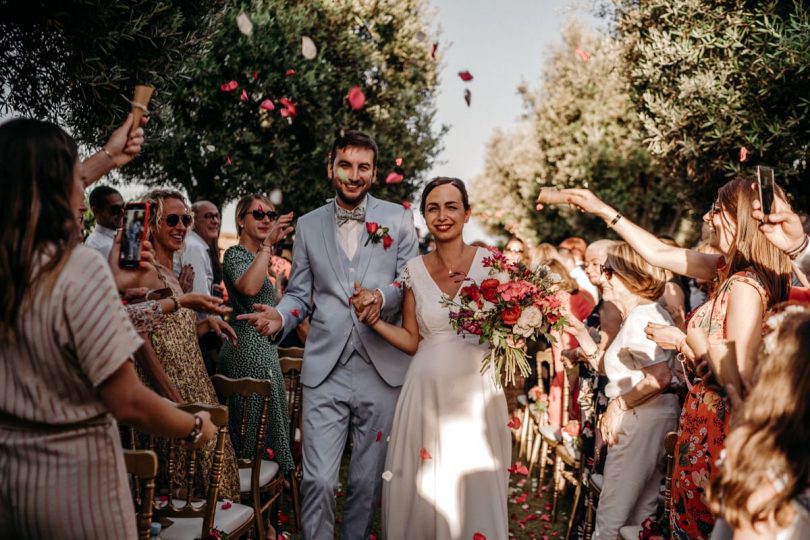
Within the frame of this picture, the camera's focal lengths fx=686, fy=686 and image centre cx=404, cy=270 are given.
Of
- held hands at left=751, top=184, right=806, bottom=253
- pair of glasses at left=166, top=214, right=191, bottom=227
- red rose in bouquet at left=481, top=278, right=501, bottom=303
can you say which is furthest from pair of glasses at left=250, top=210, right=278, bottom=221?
held hands at left=751, top=184, right=806, bottom=253

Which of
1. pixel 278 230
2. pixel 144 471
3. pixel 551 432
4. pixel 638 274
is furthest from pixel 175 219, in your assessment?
pixel 551 432

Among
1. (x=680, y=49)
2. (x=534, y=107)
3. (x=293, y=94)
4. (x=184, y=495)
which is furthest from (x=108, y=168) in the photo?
(x=534, y=107)

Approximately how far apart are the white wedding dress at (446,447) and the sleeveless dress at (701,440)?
3.25 ft

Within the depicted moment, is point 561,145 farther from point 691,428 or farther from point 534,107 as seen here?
point 691,428

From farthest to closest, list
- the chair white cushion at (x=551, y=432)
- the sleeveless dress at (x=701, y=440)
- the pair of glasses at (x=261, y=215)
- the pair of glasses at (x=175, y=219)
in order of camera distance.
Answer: the chair white cushion at (x=551, y=432)
the pair of glasses at (x=261, y=215)
the pair of glasses at (x=175, y=219)
the sleeveless dress at (x=701, y=440)

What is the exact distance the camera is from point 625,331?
13.8 feet

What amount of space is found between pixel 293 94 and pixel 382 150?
2826 millimetres

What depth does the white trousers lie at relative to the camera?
156 inches

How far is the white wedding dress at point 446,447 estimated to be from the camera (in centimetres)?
372

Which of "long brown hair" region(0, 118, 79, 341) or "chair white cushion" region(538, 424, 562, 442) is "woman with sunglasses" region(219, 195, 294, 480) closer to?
"chair white cushion" region(538, 424, 562, 442)

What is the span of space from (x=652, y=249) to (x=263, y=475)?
266 centimetres

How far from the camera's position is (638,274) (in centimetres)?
433

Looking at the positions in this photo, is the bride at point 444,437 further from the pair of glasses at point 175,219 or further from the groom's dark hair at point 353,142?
the pair of glasses at point 175,219

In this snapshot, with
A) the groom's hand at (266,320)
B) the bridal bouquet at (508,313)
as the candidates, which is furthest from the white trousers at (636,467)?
the groom's hand at (266,320)
